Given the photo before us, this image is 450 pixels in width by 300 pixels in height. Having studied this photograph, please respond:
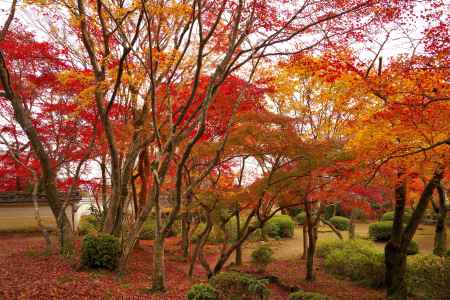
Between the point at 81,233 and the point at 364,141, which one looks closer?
the point at 364,141

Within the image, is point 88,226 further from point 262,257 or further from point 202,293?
point 202,293

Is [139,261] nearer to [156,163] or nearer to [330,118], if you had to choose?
[156,163]

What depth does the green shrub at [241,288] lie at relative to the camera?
6566 mm

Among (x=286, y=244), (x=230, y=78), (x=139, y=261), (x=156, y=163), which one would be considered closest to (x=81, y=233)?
(x=139, y=261)

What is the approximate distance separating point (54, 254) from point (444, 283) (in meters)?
10.9

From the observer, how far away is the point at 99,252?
28.7 ft

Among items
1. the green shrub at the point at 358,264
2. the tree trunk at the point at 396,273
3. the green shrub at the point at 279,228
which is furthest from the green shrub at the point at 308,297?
the green shrub at the point at 279,228

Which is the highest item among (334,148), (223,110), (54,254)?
(223,110)

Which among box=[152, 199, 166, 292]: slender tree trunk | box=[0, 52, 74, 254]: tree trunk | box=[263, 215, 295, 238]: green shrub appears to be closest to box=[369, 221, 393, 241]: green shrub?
box=[263, 215, 295, 238]: green shrub

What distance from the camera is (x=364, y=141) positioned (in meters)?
8.86

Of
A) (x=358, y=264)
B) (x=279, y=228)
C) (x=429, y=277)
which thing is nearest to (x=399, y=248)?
(x=429, y=277)

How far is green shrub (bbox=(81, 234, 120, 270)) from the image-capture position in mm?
8711

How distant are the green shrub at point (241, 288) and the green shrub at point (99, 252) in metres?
3.34

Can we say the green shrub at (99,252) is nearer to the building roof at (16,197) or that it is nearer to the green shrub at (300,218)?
the building roof at (16,197)
